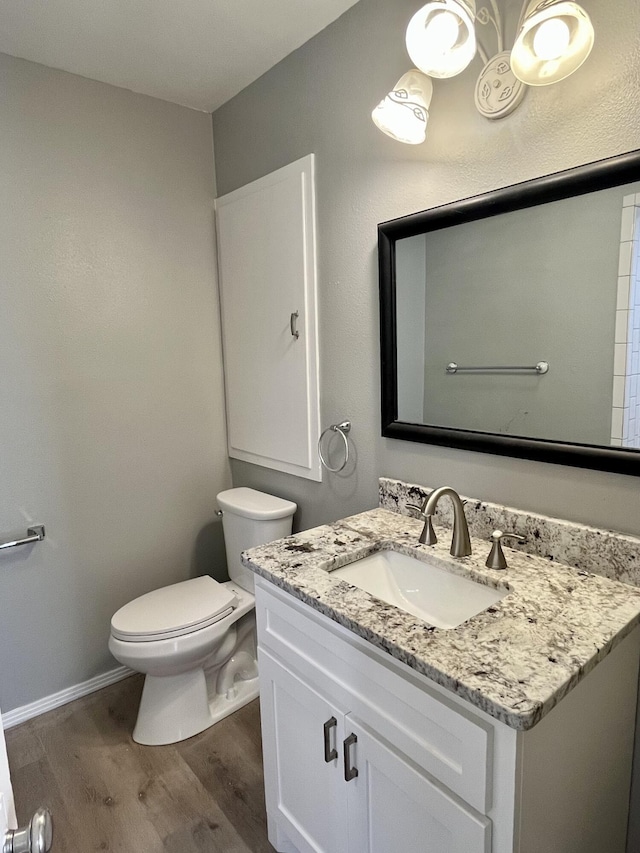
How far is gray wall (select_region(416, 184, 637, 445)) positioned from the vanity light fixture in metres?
0.25

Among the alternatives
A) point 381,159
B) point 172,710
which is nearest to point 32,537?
point 172,710

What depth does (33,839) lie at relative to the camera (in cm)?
55

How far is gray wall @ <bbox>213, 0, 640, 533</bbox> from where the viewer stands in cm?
110

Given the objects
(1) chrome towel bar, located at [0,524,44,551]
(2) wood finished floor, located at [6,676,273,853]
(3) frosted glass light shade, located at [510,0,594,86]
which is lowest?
(2) wood finished floor, located at [6,676,273,853]

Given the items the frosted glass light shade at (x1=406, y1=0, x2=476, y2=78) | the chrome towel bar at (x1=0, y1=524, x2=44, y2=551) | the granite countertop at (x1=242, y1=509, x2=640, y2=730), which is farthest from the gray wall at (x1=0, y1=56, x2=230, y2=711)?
the frosted glass light shade at (x1=406, y1=0, x2=476, y2=78)

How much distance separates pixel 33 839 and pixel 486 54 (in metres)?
1.64

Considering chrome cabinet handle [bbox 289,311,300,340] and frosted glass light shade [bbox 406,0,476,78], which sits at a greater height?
frosted glass light shade [bbox 406,0,476,78]

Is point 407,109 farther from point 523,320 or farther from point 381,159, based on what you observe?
point 523,320

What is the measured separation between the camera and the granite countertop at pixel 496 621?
2.63 ft

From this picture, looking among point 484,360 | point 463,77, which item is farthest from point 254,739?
point 463,77

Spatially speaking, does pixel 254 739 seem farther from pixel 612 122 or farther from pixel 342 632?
pixel 612 122

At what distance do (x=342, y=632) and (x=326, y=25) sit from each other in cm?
177

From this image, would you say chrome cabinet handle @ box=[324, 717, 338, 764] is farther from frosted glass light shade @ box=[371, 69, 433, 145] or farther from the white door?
frosted glass light shade @ box=[371, 69, 433, 145]

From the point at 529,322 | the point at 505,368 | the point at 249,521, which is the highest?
the point at 529,322
